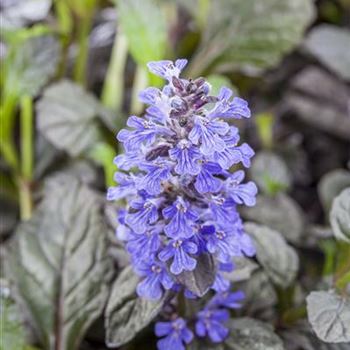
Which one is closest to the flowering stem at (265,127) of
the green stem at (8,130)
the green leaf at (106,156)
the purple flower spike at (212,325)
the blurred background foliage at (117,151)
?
the blurred background foliage at (117,151)

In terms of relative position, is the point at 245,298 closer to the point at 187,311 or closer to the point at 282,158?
the point at 187,311

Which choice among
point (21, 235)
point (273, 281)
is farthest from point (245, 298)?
point (21, 235)

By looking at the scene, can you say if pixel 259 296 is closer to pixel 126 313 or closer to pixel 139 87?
pixel 126 313

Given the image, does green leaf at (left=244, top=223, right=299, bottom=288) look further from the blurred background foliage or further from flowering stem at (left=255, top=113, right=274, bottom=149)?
flowering stem at (left=255, top=113, right=274, bottom=149)

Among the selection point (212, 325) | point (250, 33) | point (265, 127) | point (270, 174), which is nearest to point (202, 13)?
point (250, 33)

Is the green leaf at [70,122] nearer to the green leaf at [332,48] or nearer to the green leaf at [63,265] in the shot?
the green leaf at [63,265]

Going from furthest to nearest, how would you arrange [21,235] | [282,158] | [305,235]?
[282,158] → [305,235] → [21,235]
